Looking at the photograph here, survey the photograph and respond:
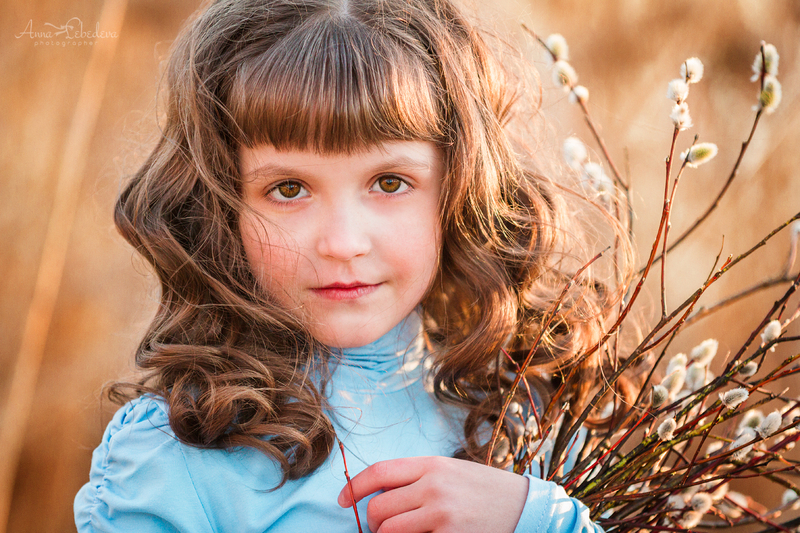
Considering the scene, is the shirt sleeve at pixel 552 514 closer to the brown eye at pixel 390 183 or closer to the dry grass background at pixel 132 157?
the brown eye at pixel 390 183

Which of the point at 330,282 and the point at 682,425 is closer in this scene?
the point at 682,425

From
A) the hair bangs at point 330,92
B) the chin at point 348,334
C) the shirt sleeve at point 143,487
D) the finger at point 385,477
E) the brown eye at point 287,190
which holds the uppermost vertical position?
the hair bangs at point 330,92

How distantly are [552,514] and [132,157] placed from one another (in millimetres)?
1083

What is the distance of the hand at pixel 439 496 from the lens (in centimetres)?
81

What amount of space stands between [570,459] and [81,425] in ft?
4.05

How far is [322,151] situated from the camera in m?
0.90

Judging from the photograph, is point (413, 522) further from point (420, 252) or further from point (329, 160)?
point (329, 160)

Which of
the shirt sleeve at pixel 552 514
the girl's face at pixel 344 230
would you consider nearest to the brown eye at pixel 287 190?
the girl's face at pixel 344 230

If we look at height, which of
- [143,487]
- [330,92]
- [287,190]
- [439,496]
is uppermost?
[330,92]

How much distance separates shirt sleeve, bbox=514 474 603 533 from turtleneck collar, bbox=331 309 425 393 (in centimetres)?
34

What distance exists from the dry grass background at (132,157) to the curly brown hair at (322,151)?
0.38m

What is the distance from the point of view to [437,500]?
0.82m
